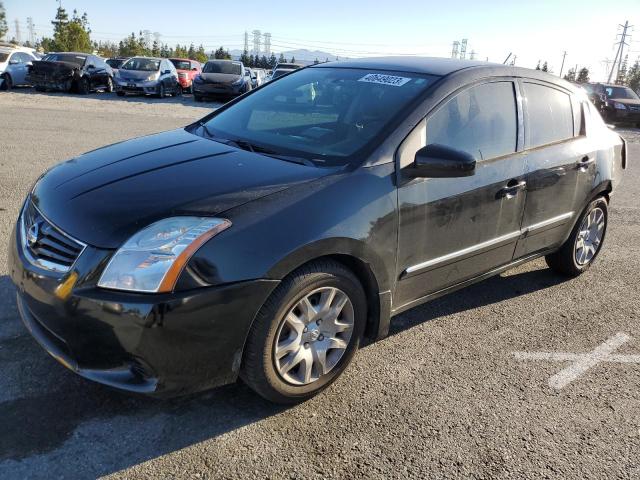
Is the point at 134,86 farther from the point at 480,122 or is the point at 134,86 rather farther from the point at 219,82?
the point at 480,122

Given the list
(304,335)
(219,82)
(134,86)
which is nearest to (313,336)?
(304,335)

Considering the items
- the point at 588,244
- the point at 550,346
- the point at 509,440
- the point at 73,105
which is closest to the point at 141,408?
the point at 509,440

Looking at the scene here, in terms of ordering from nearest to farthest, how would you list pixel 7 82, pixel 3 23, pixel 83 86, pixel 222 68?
pixel 7 82 → pixel 83 86 → pixel 222 68 → pixel 3 23

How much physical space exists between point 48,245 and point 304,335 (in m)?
1.27

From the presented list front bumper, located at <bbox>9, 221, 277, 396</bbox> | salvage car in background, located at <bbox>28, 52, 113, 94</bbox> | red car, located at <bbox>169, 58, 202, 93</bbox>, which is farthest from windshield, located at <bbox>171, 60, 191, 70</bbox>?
front bumper, located at <bbox>9, 221, 277, 396</bbox>

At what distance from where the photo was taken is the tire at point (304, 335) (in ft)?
8.50

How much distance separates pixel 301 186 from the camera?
2.75 m

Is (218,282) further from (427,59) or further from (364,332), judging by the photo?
(427,59)

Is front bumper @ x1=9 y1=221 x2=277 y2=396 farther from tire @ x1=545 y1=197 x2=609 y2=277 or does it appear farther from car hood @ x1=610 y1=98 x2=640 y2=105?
car hood @ x1=610 y1=98 x2=640 y2=105

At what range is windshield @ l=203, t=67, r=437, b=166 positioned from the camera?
3197mm

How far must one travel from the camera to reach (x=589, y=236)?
4867 mm

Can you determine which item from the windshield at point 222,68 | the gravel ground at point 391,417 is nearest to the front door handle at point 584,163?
the gravel ground at point 391,417

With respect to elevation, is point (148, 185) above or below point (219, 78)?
above

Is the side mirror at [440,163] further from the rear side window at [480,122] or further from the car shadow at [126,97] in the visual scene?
the car shadow at [126,97]
